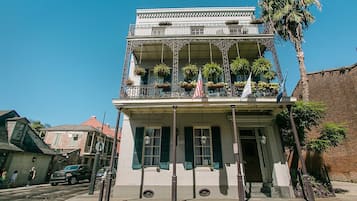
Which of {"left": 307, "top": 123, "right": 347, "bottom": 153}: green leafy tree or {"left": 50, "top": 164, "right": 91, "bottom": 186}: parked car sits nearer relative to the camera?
{"left": 307, "top": 123, "right": 347, "bottom": 153}: green leafy tree

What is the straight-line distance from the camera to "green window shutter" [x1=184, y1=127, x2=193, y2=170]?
8.28 metres

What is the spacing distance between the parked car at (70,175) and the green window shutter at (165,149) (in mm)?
11152

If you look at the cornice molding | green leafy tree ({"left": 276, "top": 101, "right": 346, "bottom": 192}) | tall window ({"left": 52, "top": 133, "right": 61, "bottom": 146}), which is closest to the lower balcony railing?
green leafy tree ({"left": 276, "top": 101, "right": 346, "bottom": 192})

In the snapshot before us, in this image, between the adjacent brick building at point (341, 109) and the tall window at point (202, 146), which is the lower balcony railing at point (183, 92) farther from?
the adjacent brick building at point (341, 109)

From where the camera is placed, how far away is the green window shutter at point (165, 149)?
8336 millimetres

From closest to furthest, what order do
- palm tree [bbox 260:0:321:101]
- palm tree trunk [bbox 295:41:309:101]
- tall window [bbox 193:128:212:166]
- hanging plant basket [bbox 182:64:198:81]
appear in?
tall window [bbox 193:128:212:166] < hanging plant basket [bbox 182:64:198:81] < palm tree trunk [bbox 295:41:309:101] < palm tree [bbox 260:0:321:101]

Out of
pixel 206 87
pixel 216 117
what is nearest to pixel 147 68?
pixel 206 87

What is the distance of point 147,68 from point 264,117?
6914 mm

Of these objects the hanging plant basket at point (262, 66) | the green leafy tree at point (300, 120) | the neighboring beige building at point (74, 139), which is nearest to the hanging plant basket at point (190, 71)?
the hanging plant basket at point (262, 66)

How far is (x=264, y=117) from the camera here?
877 cm

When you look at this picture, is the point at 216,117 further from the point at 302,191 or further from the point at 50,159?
the point at 50,159

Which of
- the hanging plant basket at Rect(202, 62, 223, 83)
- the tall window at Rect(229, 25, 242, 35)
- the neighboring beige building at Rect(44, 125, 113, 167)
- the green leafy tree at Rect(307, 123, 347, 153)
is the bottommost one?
the green leafy tree at Rect(307, 123, 347, 153)

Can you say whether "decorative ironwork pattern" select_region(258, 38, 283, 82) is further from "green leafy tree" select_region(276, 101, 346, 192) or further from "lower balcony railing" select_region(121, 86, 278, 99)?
"green leafy tree" select_region(276, 101, 346, 192)

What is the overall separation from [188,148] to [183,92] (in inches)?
106
